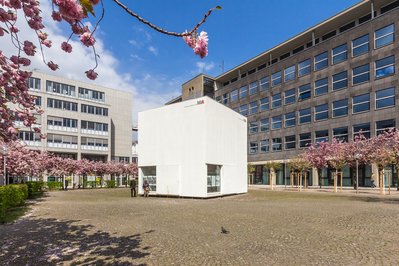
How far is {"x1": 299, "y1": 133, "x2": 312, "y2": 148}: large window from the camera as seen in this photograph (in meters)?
54.3

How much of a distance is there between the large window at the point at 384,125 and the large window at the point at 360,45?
10.9 metres

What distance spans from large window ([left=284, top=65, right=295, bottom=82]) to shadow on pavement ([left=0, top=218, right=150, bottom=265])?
5352 cm

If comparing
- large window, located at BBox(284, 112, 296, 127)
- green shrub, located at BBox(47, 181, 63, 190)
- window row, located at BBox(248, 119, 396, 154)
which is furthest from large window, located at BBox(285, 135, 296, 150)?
green shrub, located at BBox(47, 181, 63, 190)

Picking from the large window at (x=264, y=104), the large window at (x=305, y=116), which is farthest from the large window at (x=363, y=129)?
the large window at (x=264, y=104)

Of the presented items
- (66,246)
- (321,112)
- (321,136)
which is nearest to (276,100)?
(321,112)

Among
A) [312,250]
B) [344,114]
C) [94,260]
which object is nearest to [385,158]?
[344,114]

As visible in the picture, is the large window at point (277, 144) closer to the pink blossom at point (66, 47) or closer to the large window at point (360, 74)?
the large window at point (360, 74)

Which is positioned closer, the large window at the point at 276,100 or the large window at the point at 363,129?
the large window at the point at 363,129

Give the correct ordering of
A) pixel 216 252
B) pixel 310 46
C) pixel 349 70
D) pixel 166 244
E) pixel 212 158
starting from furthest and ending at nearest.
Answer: pixel 310 46, pixel 349 70, pixel 212 158, pixel 166 244, pixel 216 252

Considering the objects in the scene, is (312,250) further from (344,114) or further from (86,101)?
(86,101)

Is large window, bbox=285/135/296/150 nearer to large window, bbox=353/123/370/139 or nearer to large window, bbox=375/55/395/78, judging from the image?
large window, bbox=353/123/370/139

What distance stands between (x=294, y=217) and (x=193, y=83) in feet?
235

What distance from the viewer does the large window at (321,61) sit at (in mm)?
52441

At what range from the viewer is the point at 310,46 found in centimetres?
5709
